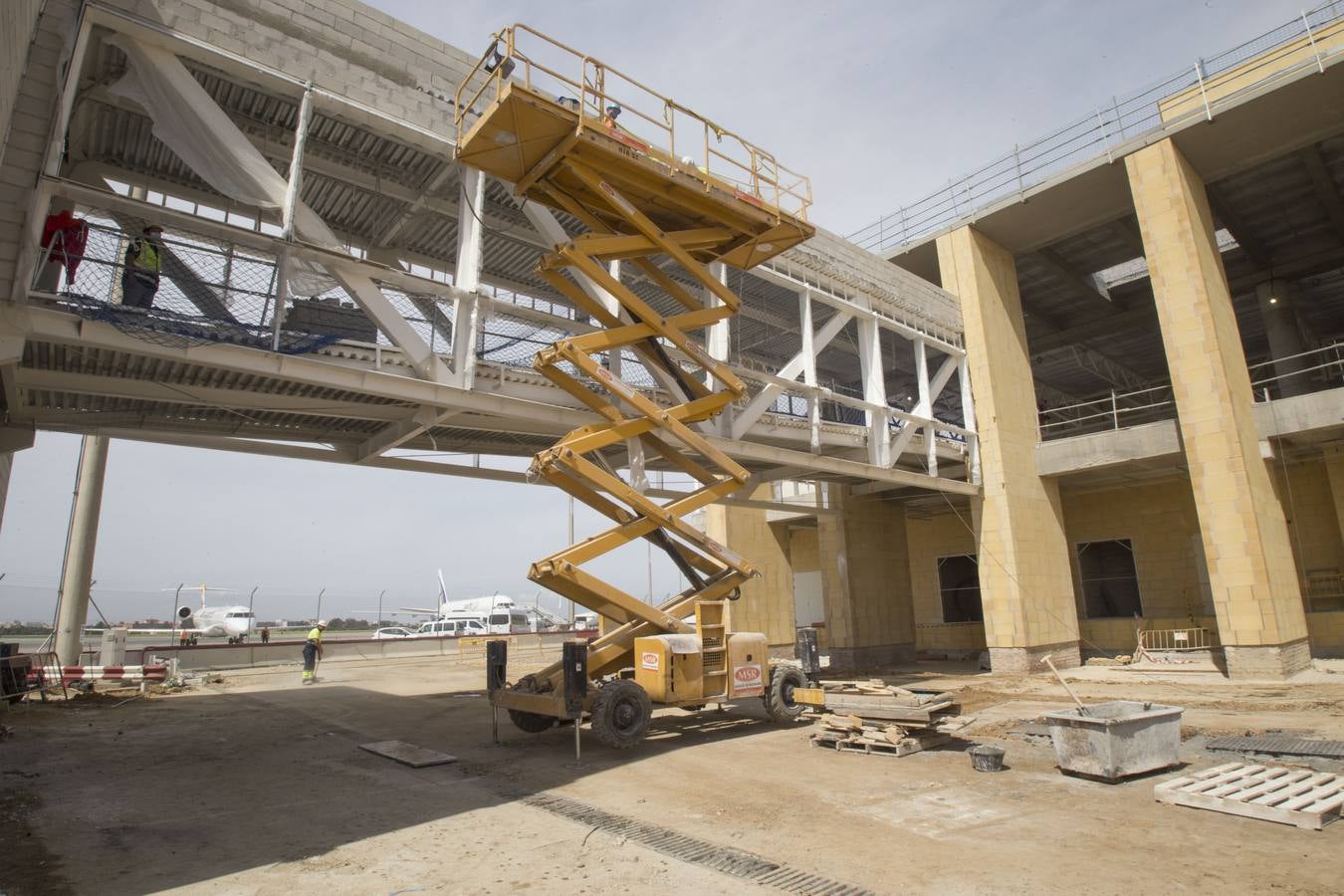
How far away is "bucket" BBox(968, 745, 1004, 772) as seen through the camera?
26.8ft

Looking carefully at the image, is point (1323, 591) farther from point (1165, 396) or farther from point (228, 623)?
point (228, 623)

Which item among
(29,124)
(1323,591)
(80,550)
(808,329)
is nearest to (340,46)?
(29,124)

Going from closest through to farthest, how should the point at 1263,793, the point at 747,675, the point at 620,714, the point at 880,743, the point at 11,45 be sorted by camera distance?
the point at 11,45
the point at 1263,793
the point at 880,743
the point at 620,714
the point at 747,675

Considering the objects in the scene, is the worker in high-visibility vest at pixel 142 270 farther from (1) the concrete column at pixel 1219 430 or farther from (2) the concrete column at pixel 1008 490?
(1) the concrete column at pixel 1219 430

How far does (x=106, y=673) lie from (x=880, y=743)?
771 inches

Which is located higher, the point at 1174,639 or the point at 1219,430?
the point at 1219,430

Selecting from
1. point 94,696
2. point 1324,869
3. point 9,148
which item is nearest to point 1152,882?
point 1324,869

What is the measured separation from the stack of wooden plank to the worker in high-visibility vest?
32.1 ft

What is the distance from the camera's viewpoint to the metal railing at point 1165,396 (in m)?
20.9

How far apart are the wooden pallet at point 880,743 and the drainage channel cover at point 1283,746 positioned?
3.13 meters

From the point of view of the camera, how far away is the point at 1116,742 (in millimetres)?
7418

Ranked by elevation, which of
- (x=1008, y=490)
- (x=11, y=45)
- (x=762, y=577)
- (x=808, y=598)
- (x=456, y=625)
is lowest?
(x=456, y=625)

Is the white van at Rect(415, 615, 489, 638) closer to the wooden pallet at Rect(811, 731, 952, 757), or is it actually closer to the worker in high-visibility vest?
the wooden pallet at Rect(811, 731, 952, 757)

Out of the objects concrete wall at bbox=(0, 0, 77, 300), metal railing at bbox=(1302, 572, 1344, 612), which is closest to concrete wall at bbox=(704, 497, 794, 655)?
metal railing at bbox=(1302, 572, 1344, 612)
